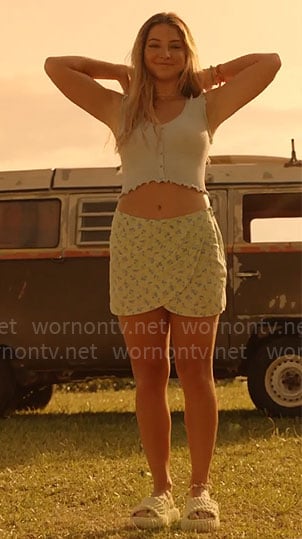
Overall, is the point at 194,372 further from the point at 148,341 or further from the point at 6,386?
the point at 6,386

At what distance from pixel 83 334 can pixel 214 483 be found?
14.3ft

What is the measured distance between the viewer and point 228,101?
15.0ft

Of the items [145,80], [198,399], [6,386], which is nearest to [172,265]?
[198,399]

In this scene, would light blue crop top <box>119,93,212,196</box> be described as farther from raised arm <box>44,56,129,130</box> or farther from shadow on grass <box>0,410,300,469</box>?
shadow on grass <box>0,410,300,469</box>

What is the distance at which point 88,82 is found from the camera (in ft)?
15.3

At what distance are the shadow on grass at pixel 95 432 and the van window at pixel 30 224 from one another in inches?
65.7

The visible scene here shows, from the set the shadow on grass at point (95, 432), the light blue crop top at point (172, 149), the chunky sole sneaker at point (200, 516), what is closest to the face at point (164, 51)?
the light blue crop top at point (172, 149)

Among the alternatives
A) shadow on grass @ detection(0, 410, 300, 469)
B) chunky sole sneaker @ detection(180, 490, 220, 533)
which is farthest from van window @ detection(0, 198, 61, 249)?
chunky sole sneaker @ detection(180, 490, 220, 533)

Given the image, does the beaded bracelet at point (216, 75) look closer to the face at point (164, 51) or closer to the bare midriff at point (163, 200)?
the face at point (164, 51)

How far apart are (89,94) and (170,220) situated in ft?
2.12

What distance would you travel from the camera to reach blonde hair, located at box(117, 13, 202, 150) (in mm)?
4547

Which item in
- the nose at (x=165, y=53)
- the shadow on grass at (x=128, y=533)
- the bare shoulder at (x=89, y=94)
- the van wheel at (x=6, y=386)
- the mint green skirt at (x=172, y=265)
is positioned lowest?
the van wheel at (x=6, y=386)

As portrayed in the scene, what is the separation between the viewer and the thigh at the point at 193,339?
4547 mm

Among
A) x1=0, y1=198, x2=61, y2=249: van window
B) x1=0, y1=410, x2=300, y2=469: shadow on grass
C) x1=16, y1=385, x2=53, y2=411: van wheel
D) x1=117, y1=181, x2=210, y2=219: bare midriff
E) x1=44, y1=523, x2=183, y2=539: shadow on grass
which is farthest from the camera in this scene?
x1=16, y1=385, x2=53, y2=411: van wheel
